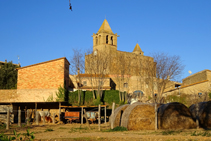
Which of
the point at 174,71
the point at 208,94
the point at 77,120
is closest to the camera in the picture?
the point at 77,120

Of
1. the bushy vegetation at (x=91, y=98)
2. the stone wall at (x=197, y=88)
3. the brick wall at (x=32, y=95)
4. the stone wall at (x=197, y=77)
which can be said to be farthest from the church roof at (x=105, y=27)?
the brick wall at (x=32, y=95)

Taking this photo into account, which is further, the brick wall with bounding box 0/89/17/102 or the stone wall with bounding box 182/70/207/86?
the stone wall with bounding box 182/70/207/86

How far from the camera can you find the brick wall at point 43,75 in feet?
110

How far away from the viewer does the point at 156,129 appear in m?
16.7

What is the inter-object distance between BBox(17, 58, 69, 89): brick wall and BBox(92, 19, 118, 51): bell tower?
34521 mm

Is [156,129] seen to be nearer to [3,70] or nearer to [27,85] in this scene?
[27,85]

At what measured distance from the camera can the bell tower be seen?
2697 inches

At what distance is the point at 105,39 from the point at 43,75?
3806 cm

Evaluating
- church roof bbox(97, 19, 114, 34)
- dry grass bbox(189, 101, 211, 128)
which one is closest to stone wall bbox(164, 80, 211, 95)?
dry grass bbox(189, 101, 211, 128)

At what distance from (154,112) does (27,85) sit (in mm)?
20622

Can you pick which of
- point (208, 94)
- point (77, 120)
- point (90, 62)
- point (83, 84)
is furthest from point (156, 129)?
point (83, 84)

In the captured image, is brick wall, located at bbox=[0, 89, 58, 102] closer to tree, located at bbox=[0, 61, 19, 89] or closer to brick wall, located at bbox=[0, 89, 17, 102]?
brick wall, located at bbox=[0, 89, 17, 102]

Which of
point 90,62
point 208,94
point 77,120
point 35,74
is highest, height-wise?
point 90,62

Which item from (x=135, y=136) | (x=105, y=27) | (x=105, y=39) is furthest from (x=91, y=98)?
(x=105, y=27)
